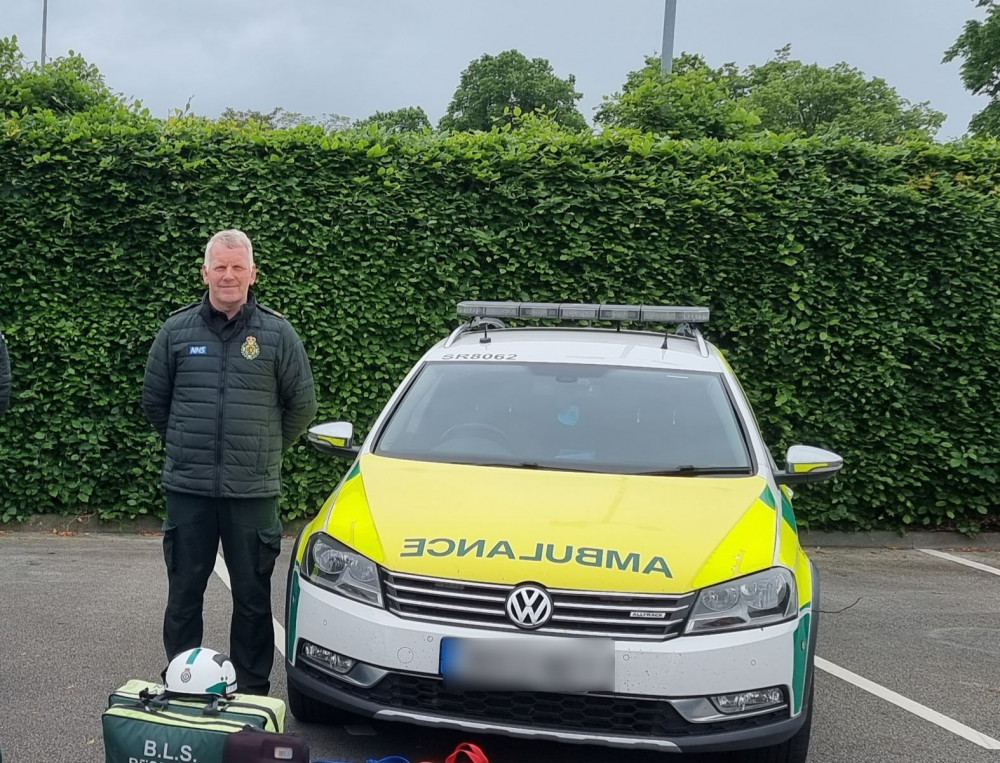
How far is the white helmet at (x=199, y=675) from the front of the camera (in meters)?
3.24

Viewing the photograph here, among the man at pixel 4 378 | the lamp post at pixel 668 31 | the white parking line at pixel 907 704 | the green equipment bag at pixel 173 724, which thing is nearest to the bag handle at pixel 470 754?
the green equipment bag at pixel 173 724

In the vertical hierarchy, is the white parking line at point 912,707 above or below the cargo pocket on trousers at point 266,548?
below

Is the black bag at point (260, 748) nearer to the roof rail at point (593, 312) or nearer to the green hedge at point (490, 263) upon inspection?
the roof rail at point (593, 312)

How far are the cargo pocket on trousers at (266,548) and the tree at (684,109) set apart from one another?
19.3 ft

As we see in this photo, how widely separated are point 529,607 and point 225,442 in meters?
1.58

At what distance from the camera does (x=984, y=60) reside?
30.1 meters

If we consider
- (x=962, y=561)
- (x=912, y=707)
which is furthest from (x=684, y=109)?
(x=912, y=707)

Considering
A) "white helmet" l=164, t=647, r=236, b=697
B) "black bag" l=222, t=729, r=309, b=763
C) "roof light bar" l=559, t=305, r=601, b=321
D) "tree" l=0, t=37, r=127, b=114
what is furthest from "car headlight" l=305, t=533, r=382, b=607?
"tree" l=0, t=37, r=127, b=114

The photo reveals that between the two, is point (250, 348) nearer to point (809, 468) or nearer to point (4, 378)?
point (4, 378)

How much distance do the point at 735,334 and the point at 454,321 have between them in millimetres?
2304

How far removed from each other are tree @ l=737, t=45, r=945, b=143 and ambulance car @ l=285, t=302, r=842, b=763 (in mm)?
41101

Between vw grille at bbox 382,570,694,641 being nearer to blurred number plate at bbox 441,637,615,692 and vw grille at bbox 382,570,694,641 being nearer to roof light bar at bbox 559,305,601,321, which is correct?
blurred number plate at bbox 441,637,615,692

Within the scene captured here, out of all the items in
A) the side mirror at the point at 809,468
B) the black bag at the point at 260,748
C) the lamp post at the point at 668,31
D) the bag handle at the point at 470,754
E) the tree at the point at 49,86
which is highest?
the lamp post at the point at 668,31

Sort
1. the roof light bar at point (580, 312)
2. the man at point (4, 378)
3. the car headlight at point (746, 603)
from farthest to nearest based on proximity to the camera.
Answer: the roof light bar at point (580, 312) < the man at point (4, 378) < the car headlight at point (746, 603)
